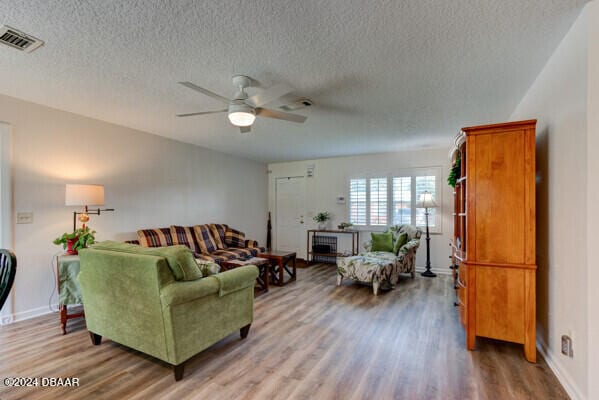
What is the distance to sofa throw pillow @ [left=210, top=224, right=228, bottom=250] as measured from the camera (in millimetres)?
5230

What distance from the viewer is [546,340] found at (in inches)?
91.6

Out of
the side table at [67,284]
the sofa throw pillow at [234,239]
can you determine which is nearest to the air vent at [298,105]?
the side table at [67,284]

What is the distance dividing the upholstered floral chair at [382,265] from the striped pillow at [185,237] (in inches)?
95.2

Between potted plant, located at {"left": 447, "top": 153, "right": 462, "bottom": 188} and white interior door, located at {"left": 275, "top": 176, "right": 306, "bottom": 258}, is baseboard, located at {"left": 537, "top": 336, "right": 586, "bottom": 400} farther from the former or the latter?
white interior door, located at {"left": 275, "top": 176, "right": 306, "bottom": 258}

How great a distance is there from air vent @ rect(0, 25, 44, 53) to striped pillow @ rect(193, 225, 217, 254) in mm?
3310

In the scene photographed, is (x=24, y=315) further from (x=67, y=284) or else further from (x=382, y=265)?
(x=382, y=265)

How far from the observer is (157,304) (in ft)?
6.70

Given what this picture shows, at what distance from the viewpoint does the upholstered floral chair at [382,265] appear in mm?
4117

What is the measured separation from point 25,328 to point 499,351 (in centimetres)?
Answer: 458

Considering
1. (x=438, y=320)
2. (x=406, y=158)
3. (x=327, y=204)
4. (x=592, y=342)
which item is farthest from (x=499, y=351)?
(x=327, y=204)

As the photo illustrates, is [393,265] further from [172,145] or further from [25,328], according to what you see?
[25,328]

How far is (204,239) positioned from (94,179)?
1.86 meters

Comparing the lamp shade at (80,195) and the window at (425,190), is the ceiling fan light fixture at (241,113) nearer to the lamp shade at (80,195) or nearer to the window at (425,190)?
the lamp shade at (80,195)

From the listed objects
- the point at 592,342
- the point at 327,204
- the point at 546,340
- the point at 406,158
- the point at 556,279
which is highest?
the point at 406,158
